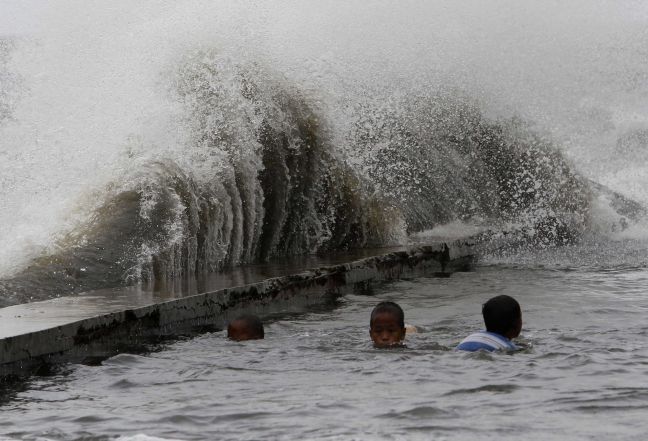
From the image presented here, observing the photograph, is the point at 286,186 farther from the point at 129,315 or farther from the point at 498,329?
the point at 498,329

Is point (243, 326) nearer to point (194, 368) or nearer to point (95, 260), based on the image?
point (194, 368)

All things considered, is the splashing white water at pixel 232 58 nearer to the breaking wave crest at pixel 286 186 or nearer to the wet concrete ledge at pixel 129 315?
the breaking wave crest at pixel 286 186

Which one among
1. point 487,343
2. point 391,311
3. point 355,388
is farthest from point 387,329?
point 355,388

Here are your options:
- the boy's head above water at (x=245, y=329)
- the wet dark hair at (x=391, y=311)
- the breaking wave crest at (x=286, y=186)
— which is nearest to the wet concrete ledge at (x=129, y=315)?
the boy's head above water at (x=245, y=329)

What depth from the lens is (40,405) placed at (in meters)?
4.98

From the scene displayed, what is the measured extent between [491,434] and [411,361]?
5.81 feet

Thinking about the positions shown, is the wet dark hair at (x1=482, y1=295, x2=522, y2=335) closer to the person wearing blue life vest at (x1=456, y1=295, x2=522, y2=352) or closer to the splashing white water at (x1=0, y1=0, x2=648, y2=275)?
the person wearing blue life vest at (x1=456, y1=295, x2=522, y2=352)

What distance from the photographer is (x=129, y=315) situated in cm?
668

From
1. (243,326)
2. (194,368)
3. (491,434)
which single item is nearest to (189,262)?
(243,326)

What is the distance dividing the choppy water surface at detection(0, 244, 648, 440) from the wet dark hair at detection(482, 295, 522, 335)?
0.84 ft

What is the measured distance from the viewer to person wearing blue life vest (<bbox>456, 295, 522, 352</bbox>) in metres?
6.07

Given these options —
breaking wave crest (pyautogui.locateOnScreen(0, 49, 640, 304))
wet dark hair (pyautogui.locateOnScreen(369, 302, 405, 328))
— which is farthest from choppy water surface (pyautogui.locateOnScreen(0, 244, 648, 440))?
breaking wave crest (pyautogui.locateOnScreen(0, 49, 640, 304))

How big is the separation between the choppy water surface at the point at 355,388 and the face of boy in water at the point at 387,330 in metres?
0.11

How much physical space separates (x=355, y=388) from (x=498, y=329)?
1.40m
